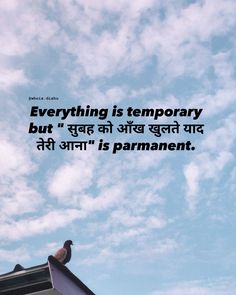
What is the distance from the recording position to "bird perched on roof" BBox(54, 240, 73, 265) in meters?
11.4

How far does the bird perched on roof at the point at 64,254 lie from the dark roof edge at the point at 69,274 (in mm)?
3045

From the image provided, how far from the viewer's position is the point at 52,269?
6918 mm

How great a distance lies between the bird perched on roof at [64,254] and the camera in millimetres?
11367

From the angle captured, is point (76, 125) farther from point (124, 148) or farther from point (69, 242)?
point (69, 242)

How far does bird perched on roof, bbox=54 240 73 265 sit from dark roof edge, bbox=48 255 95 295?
3045 millimetres

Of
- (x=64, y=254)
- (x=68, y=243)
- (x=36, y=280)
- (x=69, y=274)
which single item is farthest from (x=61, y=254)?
(x=36, y=280)

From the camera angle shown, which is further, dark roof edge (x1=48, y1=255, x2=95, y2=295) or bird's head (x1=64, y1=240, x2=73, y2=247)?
bird's head (x1=64, y1=240, x2=73, y2=247)

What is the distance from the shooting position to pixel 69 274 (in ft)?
24.7

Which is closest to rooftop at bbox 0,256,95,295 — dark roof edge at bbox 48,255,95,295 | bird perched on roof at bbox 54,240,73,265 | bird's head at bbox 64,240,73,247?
dark roof edge at bbox 48,255,95,295

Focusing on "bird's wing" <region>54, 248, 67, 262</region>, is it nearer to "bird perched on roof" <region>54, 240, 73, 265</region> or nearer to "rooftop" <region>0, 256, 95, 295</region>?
"bird perched on roof" <region>54, 240, 73, 265</region>

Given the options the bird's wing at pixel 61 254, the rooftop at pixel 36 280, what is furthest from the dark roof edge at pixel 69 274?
the bird's wing at pixel 61 254

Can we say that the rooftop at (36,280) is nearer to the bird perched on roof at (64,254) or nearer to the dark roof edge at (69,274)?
the dark roof edge at (69,274)

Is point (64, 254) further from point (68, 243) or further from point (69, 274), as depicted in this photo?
point (69, 274)

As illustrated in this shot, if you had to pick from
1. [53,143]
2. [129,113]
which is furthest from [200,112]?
[53,143]
